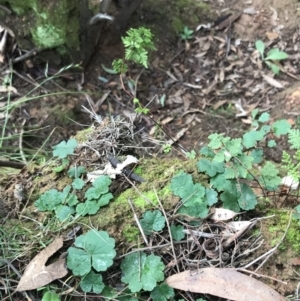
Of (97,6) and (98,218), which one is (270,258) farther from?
(97,6)

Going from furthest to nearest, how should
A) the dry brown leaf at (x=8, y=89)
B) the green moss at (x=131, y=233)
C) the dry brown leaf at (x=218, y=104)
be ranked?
1. the dry brown leaf at (x=218, y=104)
2. the dry brown leaf at (x=8, y=89)
3. the green moss at (x=131, y=233)

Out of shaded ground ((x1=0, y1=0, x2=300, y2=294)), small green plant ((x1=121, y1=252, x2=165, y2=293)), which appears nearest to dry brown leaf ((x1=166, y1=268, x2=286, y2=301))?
small green plant ((x1=121, y1=252, x2=165, y2=293))

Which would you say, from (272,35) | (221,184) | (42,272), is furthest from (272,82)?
(42,272)

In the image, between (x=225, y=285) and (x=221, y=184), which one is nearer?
(x=225, y=285)

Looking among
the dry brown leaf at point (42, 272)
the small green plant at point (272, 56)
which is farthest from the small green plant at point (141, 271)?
the small green plant at point (272, 56)

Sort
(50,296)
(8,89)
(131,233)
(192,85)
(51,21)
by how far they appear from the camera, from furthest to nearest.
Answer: (192,85), (8,89), (51,21), (131,233), (50,296)

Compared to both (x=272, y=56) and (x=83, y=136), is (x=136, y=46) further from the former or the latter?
(x=272, y=56)

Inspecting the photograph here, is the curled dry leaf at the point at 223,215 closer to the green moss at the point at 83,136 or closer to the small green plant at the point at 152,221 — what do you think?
the small green plant at the point at 152,221

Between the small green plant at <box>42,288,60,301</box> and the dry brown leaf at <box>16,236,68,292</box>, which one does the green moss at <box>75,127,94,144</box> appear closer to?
the dry brown leaf at <box>16,236,68,292</box>
